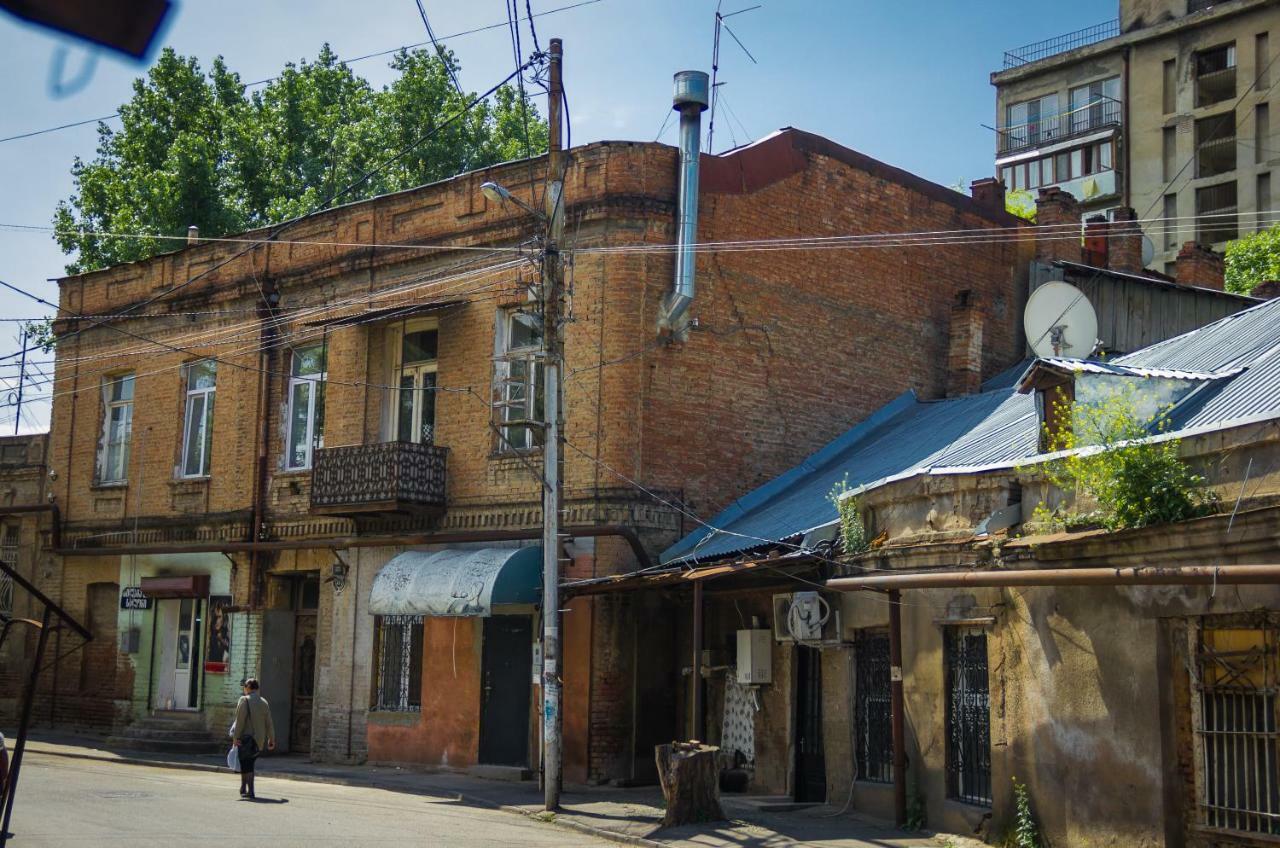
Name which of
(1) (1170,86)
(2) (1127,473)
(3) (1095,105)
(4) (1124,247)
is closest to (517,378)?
(2) (1127,473)

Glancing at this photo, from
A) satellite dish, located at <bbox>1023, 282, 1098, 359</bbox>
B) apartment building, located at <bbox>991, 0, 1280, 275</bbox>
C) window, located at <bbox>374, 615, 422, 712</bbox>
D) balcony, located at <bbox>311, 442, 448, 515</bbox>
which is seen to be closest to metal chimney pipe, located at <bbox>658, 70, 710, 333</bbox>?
balcony, located at <bbox>311, 442, 448, 515</bbox>

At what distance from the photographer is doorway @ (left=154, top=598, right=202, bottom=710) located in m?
23.8

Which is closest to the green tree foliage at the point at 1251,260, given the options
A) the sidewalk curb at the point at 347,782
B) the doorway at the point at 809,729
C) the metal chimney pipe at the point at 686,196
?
the metal chimney pipe at the point at 686,196

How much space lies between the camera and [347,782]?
18.3m

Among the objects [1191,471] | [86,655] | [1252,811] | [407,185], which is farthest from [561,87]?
[407,185]

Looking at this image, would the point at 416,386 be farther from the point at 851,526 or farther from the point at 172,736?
the point at 851,526

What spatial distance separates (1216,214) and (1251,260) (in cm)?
1236

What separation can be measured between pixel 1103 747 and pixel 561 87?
9.43 metres

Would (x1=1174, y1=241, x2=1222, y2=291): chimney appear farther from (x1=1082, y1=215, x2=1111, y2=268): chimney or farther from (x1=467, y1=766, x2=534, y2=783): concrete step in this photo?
(x1=467, y1=766, x2=534, y2=783): concrete step

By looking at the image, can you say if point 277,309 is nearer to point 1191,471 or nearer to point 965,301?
point 965,301

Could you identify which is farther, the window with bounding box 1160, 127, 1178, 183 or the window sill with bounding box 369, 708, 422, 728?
the window with bounding box 1160, 127, 1178, 183

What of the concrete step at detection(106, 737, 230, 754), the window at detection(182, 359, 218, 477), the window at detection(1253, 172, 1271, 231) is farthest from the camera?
the window at detection(1253, 172, 1271, 231)

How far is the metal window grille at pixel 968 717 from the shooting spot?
42.5 ft

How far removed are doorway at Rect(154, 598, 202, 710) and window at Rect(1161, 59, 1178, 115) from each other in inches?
1558
